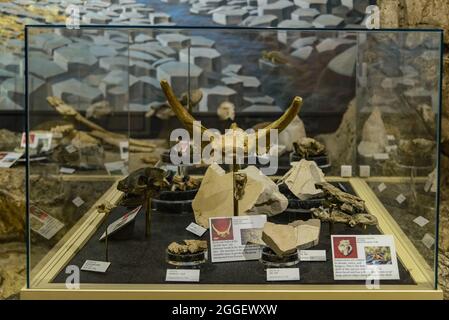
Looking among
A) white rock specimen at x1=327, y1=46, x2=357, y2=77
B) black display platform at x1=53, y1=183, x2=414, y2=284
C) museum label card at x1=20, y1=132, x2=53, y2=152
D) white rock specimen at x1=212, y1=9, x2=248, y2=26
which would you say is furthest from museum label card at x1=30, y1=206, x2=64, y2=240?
white rock specimen at x1=212, y1=9, x2=248, y2=26

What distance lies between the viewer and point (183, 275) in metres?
1.95

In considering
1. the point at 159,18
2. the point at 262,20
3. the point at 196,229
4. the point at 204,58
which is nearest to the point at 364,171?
the point at 204,58

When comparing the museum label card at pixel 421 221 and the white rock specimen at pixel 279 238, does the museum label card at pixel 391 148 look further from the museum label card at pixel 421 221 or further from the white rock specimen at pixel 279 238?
the white rock specimen at pixel 279 238

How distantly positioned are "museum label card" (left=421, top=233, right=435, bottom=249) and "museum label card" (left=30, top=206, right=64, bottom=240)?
4.04 ft

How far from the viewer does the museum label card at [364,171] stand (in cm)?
294

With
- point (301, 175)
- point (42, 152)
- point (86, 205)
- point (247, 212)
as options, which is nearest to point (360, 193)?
point (301, 175)

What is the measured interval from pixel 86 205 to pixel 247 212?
63 cm

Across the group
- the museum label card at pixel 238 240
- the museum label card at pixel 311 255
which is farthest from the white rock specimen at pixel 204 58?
the museum label card at pixel 311 255

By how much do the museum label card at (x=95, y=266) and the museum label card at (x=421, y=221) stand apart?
1.04 meters

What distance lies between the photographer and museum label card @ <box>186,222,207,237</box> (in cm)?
226

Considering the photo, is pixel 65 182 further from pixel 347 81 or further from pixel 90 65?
pixel 347 81

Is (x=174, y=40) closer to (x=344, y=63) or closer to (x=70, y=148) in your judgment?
(x=70, y=148)

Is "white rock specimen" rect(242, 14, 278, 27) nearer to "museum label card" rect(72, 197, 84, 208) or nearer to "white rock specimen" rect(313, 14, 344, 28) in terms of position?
"white rock specimen" rect(313, 14, 344, 28)

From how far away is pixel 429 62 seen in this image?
2021 mm
